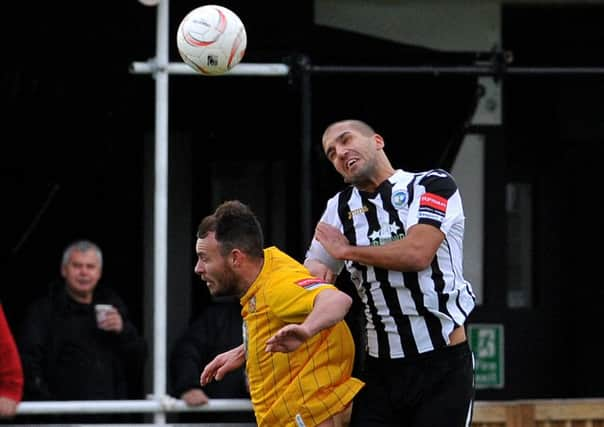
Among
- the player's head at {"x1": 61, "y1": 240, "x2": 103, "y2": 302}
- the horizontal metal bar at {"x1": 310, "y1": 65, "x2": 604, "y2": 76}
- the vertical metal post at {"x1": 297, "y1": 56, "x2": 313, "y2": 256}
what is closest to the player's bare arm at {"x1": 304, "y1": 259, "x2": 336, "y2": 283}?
the vertical metal post at {"x1": 297, "y1": 56, "x2": 313, "y2": 256}

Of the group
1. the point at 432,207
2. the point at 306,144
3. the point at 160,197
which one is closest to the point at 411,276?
the point at 432,207

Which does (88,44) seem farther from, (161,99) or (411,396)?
(411,396)

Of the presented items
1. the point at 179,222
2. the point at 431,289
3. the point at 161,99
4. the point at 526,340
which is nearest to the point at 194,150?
the point at 179,222

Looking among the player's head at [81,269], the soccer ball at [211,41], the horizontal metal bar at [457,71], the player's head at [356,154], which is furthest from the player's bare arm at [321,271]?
the player's head at [81,269]

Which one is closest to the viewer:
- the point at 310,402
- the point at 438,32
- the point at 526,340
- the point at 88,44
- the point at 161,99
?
the point at 310,402

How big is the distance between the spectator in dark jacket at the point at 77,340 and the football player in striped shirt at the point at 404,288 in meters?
2.23

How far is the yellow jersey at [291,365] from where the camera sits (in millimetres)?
5754

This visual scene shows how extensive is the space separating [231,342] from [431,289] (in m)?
2.49

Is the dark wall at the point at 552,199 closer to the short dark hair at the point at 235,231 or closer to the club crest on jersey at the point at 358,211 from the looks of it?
the club crest on jersey at the point at 358,211

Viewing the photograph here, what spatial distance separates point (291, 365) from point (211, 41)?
1646 mm

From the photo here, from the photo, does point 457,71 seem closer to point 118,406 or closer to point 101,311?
point 101,311

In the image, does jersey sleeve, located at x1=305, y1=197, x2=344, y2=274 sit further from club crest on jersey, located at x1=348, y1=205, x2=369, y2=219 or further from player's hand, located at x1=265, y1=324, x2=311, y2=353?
player's hand, located at x1=265, y1=324, x2=311, y2=353

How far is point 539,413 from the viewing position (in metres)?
8.02

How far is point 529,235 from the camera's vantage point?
404 inches
